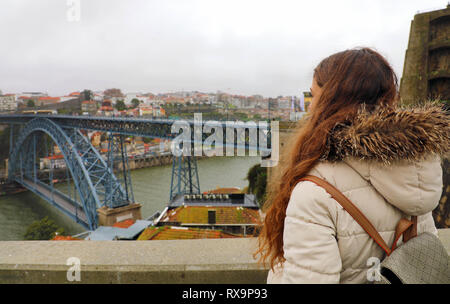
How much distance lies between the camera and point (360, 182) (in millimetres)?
610

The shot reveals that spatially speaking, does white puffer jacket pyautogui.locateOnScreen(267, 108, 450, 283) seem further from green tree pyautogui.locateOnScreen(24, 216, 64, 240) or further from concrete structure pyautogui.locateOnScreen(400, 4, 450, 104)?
green tree pyautogui.locateOnScreen(24, 216, 64, 240)

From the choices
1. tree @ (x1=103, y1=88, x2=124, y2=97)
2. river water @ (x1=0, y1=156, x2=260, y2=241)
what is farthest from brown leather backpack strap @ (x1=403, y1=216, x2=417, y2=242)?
tree @ (x1=103, y1=88, x2=124, y2=97)

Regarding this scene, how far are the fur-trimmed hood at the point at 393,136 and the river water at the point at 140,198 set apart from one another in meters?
17.1

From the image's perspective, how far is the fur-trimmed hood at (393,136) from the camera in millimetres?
574

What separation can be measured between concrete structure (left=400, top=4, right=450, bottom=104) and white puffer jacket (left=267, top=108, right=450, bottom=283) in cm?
922

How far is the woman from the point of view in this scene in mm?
579

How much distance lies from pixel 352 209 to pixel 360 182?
58mm

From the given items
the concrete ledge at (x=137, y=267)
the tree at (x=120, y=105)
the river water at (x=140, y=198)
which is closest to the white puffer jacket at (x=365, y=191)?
the concrete ledge at (x=137, y=267)

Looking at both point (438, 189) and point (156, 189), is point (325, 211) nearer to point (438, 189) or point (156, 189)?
point (438, 189)

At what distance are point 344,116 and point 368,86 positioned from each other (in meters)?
0.09

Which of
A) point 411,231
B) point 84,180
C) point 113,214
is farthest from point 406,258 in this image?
point 84,180

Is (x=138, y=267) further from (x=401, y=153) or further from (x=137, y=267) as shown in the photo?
(x=401, y=153)

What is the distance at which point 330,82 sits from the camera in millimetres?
698

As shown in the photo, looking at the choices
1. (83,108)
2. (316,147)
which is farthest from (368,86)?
(83,108)
